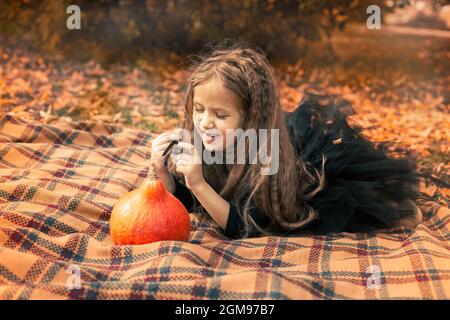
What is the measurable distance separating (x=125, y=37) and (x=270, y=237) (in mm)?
4258

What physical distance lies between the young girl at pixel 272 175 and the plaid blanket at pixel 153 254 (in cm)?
9

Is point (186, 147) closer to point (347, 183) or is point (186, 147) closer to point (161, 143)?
point (161, 143)

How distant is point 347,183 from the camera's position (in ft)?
8.02

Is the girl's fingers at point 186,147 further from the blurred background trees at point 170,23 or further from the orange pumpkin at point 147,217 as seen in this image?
the blurred background trees at point 170,23

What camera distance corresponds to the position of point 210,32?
227 inches

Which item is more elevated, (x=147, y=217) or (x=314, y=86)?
(x=147, y=217)

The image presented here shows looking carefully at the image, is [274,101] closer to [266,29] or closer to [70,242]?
[70,242]

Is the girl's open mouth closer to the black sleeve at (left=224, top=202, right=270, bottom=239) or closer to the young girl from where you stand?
the young girl

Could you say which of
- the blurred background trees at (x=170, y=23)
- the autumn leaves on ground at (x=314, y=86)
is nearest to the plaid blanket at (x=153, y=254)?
the autumn leaves on ground at (x=314, y=86)

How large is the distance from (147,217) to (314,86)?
4012 mm

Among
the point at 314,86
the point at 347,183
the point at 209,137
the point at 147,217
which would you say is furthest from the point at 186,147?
the point at 314,86

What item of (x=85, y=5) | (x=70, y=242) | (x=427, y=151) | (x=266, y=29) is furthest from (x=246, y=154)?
(x=85, y=5)

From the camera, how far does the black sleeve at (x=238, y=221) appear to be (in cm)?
219

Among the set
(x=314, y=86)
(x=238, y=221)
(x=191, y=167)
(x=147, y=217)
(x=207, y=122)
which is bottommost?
(x=314, y=86)
